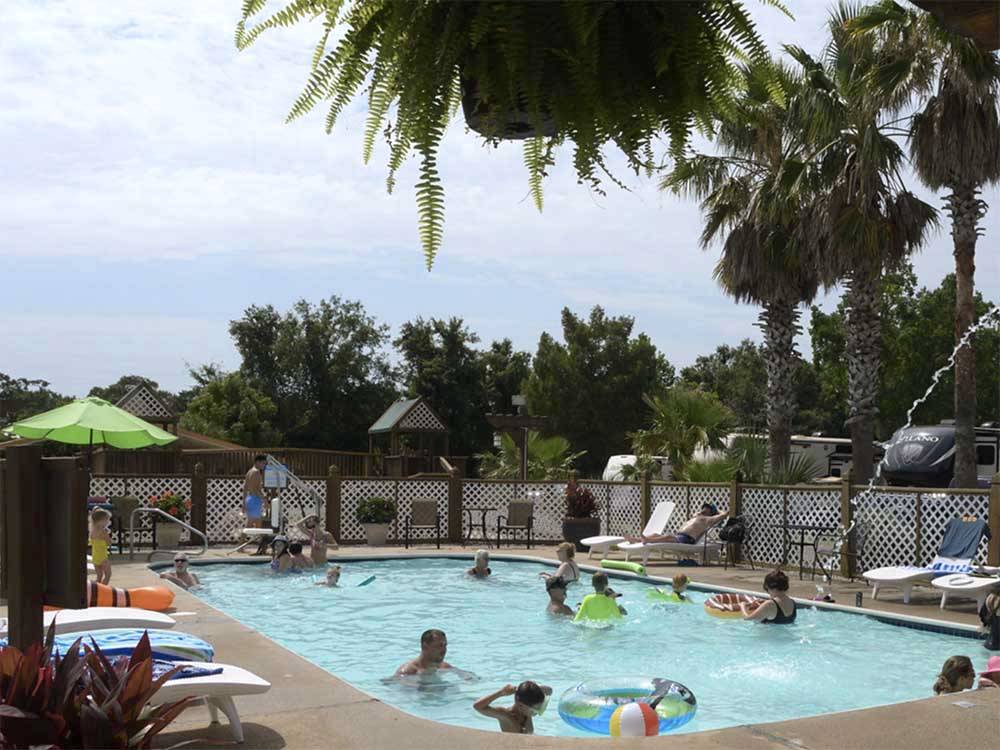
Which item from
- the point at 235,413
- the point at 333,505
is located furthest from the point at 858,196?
the point at 235,413

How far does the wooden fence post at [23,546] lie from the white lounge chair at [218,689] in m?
1.55

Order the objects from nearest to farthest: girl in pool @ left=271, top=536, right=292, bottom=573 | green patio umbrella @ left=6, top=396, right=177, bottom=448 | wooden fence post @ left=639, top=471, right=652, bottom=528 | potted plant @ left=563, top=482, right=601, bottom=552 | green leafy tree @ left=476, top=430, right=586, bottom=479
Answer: girl in pool @ left=271, top=536, right=292, bottom=573
green patio umbrella @ left=6, top=396, right=177, bottom=448
wooden fence post @ left=639, top=471, right=652, bottom=528
potted plant @ left=563, top=482, right=601, bottom=552
green leafy tree @ left=476, top=430, right=586, bottom=479

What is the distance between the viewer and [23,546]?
3795 millimetres

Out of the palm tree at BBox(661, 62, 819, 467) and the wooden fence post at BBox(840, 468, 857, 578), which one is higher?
the palm tree at BBox(661, 62, 819, 467)

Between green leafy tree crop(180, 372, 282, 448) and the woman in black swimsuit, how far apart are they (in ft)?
101

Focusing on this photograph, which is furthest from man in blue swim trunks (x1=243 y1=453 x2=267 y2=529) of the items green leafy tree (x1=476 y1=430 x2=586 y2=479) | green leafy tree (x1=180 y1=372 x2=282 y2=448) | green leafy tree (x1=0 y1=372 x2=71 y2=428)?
green leafy tree (x1=0 y1=372 x2=71 y2=428)

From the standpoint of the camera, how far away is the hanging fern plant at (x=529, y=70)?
1979 millimetres

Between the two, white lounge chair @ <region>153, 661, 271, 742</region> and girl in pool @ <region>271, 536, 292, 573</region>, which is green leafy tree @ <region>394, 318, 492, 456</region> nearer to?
girl in pool @ <region>271, 536, 292, 573</region>

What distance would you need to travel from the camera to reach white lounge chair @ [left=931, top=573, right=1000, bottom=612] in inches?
454

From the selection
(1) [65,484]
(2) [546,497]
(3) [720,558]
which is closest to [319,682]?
(1) [65,484]

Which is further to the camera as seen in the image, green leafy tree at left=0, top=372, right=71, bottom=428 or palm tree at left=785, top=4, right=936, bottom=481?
green leafy tree at left=0, top=372, right=71, bottom=428

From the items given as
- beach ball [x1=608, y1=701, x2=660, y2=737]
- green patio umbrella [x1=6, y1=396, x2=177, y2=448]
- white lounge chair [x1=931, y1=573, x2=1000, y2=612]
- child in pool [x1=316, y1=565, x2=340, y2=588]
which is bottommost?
child in pool [x1=316, y1=565, x2=340, y2=588]

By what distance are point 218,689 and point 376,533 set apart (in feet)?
46.0

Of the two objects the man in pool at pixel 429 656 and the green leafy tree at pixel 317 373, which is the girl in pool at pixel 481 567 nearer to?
the man in pool at pixel 429 656
